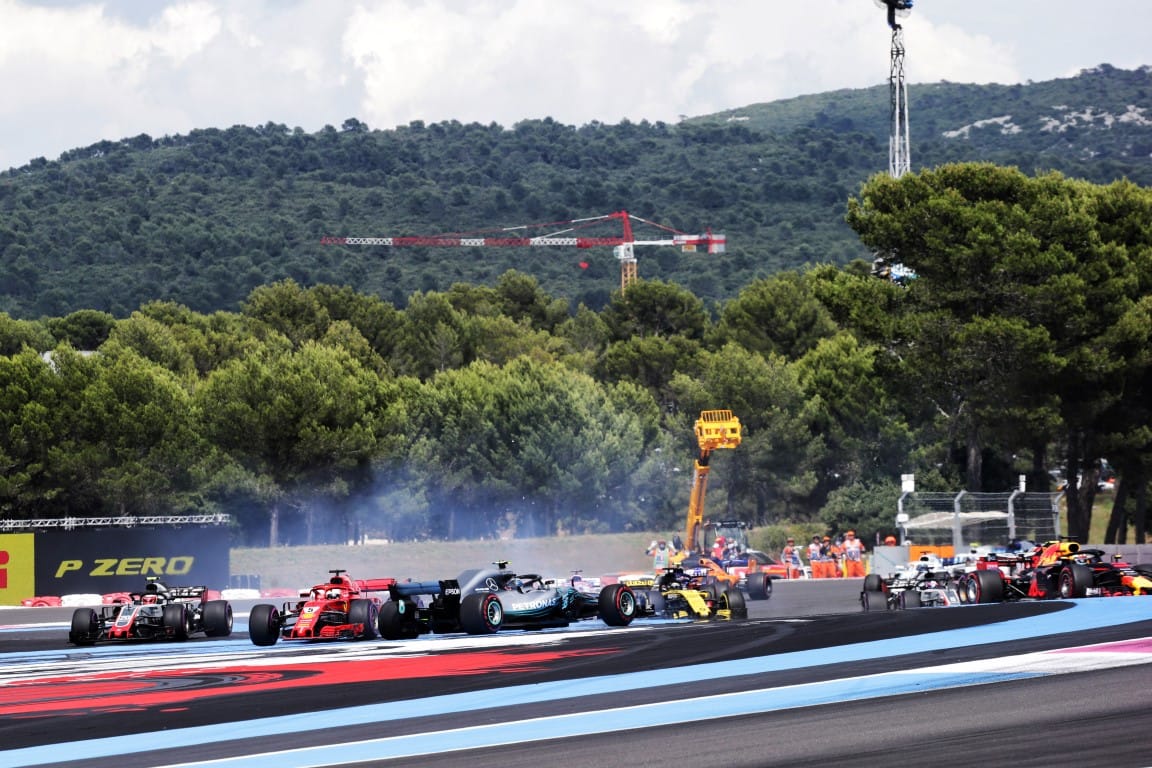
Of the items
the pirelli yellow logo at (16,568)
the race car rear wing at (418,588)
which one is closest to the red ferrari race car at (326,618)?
the race car rear wing at (418,588)

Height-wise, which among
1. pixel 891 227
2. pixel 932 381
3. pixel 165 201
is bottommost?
pixel 932 381

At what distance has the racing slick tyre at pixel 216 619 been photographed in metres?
27.2

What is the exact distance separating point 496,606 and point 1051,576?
9.58 m

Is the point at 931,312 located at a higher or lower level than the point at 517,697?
higher

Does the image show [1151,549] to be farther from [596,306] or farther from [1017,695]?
[596,306]

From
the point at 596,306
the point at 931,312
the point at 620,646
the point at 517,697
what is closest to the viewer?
the point at 517,697

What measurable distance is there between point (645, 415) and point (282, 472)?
70.1 feet

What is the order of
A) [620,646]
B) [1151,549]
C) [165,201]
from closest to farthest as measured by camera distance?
[620,646] → [1151,549] → [165,201]

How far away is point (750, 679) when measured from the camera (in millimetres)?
14945

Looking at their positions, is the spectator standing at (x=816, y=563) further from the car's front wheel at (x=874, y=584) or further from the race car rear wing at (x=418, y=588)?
the race car rear wing at (x=418, y=588)

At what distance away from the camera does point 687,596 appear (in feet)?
89.5

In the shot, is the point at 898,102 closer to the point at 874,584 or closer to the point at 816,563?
the point at 816,563

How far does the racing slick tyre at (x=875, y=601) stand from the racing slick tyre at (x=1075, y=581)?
3739 millimetres

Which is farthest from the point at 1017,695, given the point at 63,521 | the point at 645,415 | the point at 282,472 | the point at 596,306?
the point at 596,306
